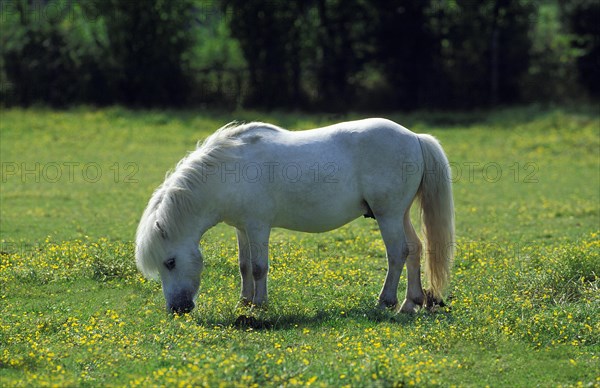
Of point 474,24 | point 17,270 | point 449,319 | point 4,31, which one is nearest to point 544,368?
point 449,319

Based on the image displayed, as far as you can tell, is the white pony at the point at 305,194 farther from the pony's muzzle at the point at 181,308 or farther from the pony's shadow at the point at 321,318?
the pony's shadow at the point at 321,318

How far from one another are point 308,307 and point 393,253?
112cm

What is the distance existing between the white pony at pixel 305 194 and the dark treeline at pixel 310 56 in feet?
67.6

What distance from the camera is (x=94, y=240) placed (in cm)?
1236

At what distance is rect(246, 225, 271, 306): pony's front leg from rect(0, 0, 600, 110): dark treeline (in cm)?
2109

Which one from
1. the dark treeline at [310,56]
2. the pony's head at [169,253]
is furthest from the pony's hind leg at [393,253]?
the dark treeline at [310,56]

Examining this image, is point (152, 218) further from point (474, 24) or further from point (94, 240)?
point (474, 24)

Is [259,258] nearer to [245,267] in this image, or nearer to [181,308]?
[245,267]

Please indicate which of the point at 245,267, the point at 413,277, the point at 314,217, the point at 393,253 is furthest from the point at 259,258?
the point at 413,277

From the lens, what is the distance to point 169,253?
26.9ft

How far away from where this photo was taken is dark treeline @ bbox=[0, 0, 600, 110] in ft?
95.1

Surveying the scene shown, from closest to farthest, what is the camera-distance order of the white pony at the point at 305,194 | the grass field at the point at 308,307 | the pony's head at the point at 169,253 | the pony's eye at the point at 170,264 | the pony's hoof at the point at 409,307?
the grass field at the point at 308,307 → the pony's head at the point at 169,253 → the pony's eye at the point at 170,264 → the white pony at the point at 305,194 → the pony's hoof at the point at 409,307

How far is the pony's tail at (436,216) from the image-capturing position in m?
8.74

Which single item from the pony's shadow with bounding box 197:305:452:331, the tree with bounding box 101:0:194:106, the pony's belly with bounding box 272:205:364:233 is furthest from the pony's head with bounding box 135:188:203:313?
the tree with bounding box 101:0:194:106
